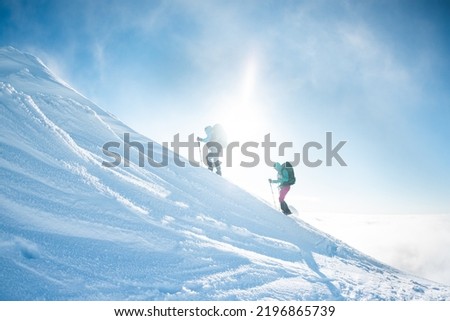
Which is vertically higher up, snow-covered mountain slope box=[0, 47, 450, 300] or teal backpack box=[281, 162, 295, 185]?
teal backpack box=[281, 162, 295, 185]

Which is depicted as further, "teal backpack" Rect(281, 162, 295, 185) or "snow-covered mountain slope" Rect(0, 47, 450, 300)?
"teal backpack" Rect(281, 162, 295, 185)

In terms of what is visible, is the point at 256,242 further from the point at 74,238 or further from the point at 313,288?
the point at 74,238

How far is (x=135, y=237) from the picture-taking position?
6785mm

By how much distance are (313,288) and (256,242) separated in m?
2.39

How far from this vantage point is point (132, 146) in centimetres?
1248

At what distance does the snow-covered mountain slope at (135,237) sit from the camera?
543 centimetres

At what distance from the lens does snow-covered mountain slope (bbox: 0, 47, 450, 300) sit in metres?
5.43

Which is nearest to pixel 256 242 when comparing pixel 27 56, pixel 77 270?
pixel 77 270

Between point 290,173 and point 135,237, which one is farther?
point 290,173

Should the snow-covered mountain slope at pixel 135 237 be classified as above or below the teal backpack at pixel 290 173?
below

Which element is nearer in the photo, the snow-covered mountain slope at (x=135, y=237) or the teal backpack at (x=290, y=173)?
the snow-covered mountain slope at (x=135, y=237)

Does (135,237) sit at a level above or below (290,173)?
below

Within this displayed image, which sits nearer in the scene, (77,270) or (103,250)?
(77,270)
